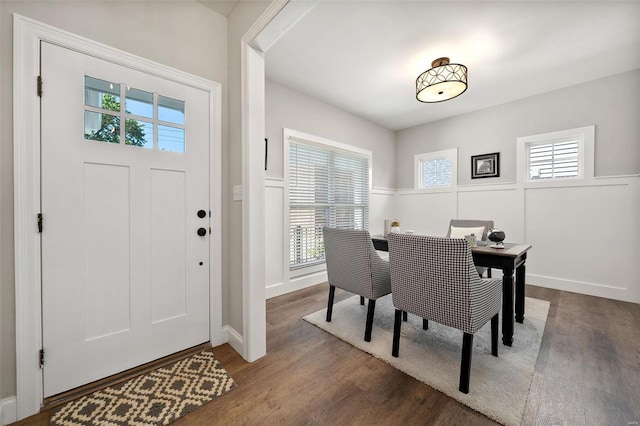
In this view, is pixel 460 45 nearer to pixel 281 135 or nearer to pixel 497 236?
pixel 497 236

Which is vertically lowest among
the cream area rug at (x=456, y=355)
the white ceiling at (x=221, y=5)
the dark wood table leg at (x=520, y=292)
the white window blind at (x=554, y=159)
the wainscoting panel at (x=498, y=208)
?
the cream area rug at (x=456, y=355)

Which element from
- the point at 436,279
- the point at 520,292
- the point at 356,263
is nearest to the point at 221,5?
the point at 356,263

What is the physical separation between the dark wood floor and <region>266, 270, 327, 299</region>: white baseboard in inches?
32.8

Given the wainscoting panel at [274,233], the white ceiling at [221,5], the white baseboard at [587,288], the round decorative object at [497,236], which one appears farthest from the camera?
the wainscoting panel at [274,233]

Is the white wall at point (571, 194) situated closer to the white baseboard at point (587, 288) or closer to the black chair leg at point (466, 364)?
the white baseboard at point (587, 288)

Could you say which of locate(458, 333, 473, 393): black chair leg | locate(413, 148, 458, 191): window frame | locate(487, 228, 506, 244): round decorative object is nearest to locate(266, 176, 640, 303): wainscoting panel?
locate(413, 148, 458, 191): window frame

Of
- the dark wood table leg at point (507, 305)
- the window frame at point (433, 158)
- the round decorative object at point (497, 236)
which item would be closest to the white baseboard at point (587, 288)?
the window frame at point (433, 158)

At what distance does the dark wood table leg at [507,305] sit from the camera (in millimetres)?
1826

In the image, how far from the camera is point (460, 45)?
7.66ft

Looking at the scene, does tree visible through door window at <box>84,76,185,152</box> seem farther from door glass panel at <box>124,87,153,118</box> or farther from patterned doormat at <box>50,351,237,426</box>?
patterned doormat at <box>50,351,237,426</box>

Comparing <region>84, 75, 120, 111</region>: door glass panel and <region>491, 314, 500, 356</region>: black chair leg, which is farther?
<region>491, 314, 500, 356</region>: black chair leg

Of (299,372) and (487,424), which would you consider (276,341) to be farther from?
(487,424)

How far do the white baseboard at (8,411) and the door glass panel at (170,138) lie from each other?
1571mm

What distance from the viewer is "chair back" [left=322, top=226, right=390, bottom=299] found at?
2.01 m
